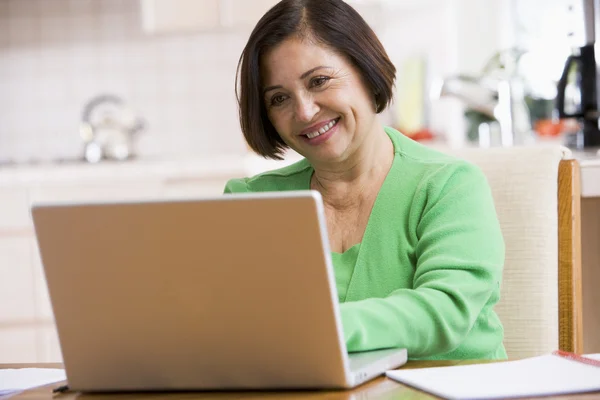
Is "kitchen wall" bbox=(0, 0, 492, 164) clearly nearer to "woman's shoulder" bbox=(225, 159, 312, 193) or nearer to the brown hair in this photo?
"woman's shoulder" bbox=(225, 159, 312, 193)

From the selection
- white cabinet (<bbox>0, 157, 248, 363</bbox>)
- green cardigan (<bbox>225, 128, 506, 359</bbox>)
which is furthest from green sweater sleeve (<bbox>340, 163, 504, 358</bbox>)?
white cabinet (<bbox>0, 157, 248, 363</bbox>)

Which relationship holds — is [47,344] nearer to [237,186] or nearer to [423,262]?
[237,186]

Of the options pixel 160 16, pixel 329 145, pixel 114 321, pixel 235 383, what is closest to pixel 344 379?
pixel 235 383

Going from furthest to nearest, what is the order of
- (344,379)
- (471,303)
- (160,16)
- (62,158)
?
(62,158) → (160,16) → (471,303) → (344,379)

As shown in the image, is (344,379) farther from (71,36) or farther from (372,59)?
(71,36)

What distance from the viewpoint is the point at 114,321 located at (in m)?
0.97

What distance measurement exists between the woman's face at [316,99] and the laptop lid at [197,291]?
0.60m

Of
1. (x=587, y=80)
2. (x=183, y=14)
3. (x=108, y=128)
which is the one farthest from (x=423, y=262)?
(x=108, y=128)

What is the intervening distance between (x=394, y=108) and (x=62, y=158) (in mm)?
1576

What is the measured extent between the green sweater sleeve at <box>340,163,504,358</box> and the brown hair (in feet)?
0.65

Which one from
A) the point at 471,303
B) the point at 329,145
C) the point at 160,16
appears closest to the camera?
the point at 471,303

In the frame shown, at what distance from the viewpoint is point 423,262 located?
1.30 metres

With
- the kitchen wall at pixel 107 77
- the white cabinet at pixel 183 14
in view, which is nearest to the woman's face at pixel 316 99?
the white cabinet at pixel 183 14

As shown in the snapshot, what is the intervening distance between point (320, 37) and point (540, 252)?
49 cm
